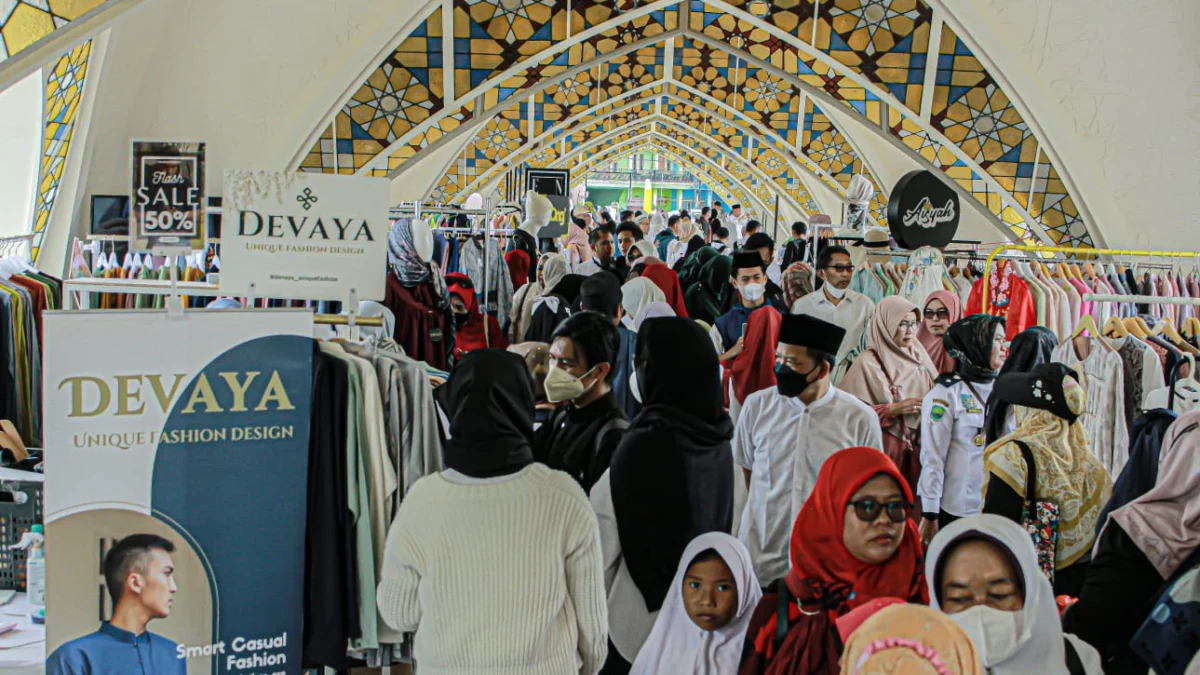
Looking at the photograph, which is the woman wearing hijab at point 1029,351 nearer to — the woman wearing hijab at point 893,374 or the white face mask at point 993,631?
the woman wearing hijab at point 893,374

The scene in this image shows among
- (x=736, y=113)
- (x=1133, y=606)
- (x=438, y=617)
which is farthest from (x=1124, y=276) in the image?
(x=736, y=113)

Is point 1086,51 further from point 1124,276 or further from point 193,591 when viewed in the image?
point 193,591

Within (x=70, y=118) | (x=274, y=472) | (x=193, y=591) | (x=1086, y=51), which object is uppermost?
(x=1086, y=51)

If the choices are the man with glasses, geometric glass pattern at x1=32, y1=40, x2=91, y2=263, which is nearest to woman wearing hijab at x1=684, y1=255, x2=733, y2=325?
the man with glasses

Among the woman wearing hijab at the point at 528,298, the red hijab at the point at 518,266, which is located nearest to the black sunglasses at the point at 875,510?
the woman wearing hijab at the point at 528,298

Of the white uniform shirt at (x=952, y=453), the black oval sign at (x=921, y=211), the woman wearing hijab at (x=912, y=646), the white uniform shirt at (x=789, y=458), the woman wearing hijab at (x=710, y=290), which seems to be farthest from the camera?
the black oval sign at (x=921, y=211)

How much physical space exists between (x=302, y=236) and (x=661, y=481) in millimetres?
1232

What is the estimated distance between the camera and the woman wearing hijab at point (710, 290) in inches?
281

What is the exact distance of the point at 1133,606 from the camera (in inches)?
99.1

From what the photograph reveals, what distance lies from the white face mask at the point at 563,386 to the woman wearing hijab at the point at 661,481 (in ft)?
0.94

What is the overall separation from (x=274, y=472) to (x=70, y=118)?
9.33 metres

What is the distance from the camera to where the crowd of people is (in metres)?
2.06

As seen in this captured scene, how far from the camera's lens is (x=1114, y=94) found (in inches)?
428

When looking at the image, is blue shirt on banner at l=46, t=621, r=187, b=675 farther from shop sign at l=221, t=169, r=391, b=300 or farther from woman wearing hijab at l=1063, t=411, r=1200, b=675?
woman wearing hijab at l=1063, t=411, r=1200, b=675
